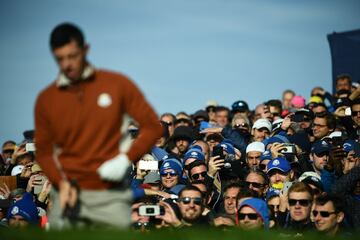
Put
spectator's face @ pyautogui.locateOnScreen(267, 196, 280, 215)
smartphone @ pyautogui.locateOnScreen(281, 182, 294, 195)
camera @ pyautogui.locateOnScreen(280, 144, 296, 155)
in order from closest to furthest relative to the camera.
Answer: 1. spectator's face @ pyautogui.locateOnScreen(267, 196, 280, 215)
2. smartphone @ pyautogui.locateOnScreen(281, 182, 294, 195)
3. camera @ pyautogui.locateOnScreen(280, 144, 296, 155)

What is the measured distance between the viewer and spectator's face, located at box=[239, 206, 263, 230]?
11967 mm

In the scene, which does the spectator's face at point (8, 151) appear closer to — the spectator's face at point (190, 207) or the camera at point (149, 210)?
the spectator's face at point (190, 207)

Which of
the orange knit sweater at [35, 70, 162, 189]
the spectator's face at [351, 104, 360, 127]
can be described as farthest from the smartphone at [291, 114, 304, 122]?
the orange knit sweater at [35, 70, 162, 189]

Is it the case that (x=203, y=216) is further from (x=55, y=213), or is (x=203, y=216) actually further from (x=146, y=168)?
(x=55, y=213)

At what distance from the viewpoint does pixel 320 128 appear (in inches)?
672

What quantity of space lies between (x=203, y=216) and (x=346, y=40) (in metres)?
15.5

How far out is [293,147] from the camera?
16000 mm

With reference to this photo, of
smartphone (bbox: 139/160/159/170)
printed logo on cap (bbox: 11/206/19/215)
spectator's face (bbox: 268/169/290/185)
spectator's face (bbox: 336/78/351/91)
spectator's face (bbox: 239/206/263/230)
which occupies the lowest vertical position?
spectator's face (bbox: 239/206/263/230)

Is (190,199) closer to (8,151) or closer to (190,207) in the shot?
(190,207)

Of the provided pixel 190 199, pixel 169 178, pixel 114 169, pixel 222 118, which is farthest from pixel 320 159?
pixel 114 169

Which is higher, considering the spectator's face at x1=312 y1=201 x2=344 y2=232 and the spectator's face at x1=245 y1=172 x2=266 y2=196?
the spectator's face at x1=245 y1=172 x2=266 y2=196

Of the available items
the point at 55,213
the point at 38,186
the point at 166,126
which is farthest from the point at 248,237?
the point at 166,126

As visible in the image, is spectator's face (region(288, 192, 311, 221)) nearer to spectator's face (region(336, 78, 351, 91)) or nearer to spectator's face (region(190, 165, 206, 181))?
spectator's face (region(190, 165, 206, 181))

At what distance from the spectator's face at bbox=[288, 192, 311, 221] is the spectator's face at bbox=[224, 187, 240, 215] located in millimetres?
1645
